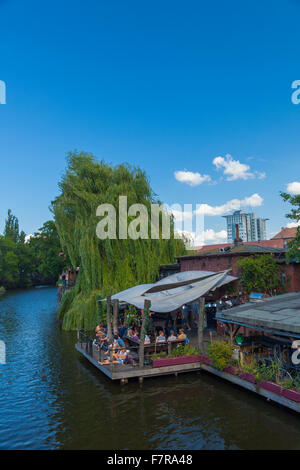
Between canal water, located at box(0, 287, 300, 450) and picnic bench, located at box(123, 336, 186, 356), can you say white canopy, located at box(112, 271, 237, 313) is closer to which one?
picnic bench, located at box(123, 336, 186, 356)

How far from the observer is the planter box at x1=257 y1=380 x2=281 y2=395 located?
10.7 metres

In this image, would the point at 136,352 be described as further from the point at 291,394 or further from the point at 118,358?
the point at 291,394

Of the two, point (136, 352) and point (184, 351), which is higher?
point (184, 351)

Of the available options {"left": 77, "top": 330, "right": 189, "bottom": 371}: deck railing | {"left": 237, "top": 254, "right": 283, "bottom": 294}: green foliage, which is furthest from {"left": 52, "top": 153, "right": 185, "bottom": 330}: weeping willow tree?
{"left": 237, "top": 254, "right": 283, "bottom": 294}: green foliage

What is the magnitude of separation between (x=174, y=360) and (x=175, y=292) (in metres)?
3.51

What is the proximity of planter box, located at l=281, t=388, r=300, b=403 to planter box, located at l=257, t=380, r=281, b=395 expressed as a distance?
217 mm

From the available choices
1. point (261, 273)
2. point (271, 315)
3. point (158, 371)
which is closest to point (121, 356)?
point (158, 371)

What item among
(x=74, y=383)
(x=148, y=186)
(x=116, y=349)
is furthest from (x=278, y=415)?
(x=148, y=186)

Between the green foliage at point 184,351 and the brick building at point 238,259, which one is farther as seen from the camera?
the brick building at point 238,259

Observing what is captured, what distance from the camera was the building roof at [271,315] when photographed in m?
11.1

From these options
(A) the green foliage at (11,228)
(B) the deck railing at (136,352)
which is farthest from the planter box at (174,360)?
(A) the green foliage at (11,228)

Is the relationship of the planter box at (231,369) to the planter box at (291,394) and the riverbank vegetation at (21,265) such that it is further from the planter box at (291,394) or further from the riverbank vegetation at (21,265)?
the riverbank vegetation at (21,265)

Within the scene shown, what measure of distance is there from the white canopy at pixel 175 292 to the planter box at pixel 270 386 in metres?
4.89

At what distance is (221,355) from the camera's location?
13469 millimetres
